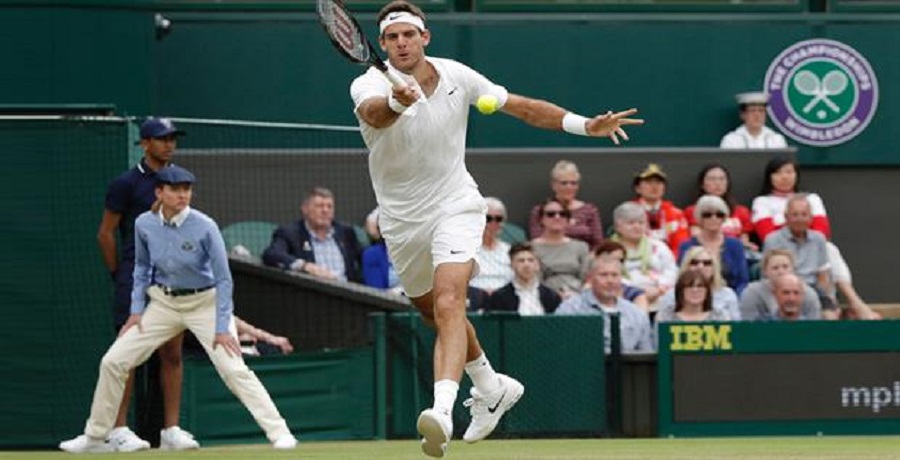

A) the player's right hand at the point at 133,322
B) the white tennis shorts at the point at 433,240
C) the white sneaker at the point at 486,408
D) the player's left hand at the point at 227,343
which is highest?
the white tennis shorts at the point at 433,240

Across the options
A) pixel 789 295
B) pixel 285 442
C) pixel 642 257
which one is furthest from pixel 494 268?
pixel 285 442

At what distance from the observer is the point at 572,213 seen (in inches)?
673

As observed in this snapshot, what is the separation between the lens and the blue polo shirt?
14578mm

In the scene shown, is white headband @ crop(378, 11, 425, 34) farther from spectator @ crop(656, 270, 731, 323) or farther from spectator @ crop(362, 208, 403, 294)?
spectator @ crop(362, 208, 403, 294)

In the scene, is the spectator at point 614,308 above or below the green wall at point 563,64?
below

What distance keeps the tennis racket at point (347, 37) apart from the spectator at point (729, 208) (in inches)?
281

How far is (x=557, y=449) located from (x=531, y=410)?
2.03 metres

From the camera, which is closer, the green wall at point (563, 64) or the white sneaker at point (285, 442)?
the white sneaker at point (285, 442)

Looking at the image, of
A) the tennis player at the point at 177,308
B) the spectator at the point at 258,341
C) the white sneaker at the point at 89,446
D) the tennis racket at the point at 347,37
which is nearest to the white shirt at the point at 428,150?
the tennis racket at the point at 347,37

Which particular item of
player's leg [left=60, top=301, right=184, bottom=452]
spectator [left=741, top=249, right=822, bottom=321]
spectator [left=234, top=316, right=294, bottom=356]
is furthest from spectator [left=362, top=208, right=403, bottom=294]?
spectator [left=741, top=249, right=822, bottom=321]

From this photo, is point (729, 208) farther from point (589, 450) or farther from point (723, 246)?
point (589, 450)

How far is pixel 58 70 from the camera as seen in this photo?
674 inches

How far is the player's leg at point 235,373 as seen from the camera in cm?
1412

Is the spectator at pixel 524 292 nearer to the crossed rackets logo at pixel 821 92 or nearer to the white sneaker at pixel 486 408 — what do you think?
the white sneaker at pixel 486 408
